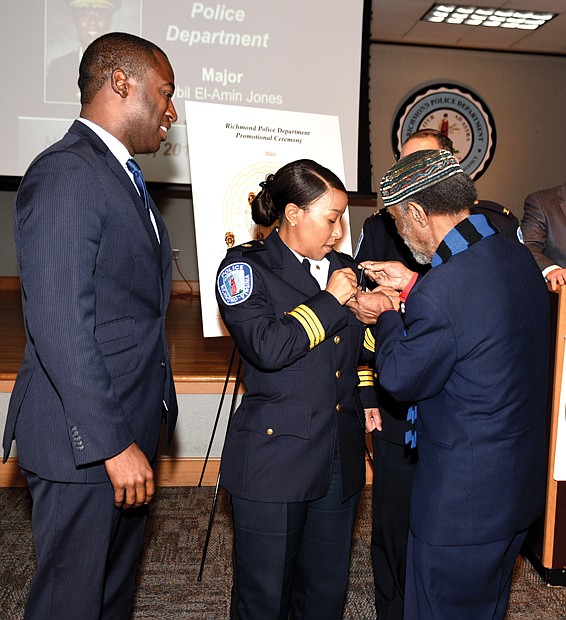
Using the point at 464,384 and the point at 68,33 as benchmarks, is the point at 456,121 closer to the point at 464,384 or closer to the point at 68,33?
the point at 68,33

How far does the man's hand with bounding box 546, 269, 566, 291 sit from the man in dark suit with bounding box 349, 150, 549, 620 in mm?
1019

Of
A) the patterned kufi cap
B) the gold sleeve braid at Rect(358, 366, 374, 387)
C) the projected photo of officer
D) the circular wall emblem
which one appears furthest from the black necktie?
the circular wall emblem

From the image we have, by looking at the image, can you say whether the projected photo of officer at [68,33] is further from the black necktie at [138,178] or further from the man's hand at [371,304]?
the man's hand at [371,304]

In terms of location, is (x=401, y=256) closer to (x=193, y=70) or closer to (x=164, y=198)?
(x=193, y=70)

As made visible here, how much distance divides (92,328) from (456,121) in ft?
21.0

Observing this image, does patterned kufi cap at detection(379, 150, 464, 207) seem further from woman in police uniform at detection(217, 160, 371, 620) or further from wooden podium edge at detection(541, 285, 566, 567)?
wooden podium edge at detection(541, 285, 566, 567)

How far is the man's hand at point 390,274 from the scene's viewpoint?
1.87m

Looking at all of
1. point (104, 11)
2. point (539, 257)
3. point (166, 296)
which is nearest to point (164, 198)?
point (104, 11)

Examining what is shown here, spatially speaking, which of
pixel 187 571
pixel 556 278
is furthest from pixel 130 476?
pixel 556 278

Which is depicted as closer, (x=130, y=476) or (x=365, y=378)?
(x=130, y=476)

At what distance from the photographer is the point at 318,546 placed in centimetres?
176

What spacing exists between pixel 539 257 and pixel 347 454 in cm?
148

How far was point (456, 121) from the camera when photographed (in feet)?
23.1

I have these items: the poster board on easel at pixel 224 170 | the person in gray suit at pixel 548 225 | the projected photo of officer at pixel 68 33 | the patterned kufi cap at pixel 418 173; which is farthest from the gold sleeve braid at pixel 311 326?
the projected photo of officer at pixel 68 33
